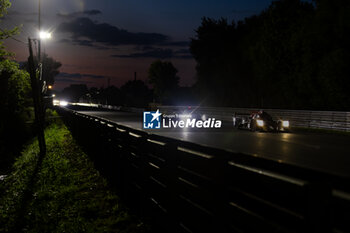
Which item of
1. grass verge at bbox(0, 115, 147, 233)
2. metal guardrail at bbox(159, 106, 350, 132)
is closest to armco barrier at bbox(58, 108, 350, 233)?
grass verge at bbox(0, 115, 147, 233)

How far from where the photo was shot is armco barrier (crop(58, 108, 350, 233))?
2.50 m

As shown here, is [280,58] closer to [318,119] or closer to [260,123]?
[318,119]

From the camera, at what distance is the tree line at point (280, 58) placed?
36.2 m

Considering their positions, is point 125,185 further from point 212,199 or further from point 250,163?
point 250,163

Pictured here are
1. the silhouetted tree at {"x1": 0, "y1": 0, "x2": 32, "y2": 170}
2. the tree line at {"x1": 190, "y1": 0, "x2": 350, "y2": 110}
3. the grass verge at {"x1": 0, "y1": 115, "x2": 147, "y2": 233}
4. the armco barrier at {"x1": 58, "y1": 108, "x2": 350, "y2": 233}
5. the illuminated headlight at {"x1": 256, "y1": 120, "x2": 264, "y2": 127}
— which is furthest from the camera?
the tree line at {"x1": 190, "y1": 0, "x2": 350, "y2": 110}

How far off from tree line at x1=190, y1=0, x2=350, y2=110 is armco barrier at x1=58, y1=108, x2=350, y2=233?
31.6m

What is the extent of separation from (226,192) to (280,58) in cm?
4824

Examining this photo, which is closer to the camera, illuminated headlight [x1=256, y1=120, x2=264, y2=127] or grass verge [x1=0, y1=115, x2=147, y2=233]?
grass verge [x1=0, y1=115, x2=147, y2=233]

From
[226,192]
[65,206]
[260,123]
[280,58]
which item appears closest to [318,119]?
[260,123]

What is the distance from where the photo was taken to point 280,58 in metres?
49.8

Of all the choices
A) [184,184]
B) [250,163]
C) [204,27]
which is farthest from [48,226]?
[204,27]

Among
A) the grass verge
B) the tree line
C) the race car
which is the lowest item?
the grass verge

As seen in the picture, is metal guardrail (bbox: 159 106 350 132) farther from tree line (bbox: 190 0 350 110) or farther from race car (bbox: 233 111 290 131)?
tree line (bbox: 190 0 350 110)

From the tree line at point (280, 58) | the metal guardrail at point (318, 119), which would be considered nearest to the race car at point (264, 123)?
the metal guardrail at point (318, 119)
